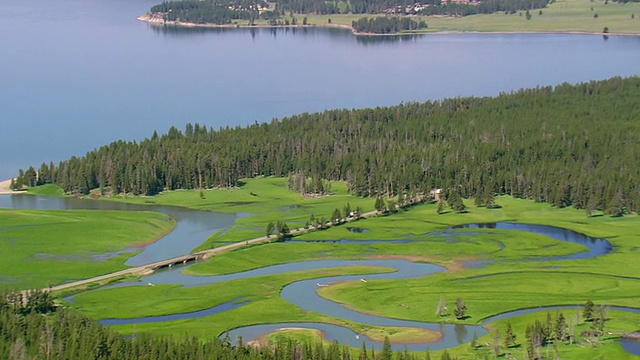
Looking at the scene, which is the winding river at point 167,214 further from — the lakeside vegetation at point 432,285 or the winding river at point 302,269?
the lakeside vegetation at point 432,285

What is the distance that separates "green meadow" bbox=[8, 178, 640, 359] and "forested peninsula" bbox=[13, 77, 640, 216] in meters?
3.04

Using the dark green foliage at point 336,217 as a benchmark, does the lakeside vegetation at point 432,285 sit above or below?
below

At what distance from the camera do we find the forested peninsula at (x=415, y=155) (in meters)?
102

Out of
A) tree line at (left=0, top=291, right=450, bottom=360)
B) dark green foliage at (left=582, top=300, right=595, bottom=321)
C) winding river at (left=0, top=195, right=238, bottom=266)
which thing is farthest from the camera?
winding river at (left=0, top=195, right=238, bottom=266)

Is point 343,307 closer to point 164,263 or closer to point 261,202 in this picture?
point 164,263

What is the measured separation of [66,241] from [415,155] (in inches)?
1357

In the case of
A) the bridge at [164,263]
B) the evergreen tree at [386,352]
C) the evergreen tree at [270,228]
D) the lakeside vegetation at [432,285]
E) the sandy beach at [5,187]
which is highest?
the sandy beach at [5,187]

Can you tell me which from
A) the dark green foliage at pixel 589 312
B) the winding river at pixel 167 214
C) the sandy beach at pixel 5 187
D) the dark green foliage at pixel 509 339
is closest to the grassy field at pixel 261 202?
the winding river at pixel 167 214

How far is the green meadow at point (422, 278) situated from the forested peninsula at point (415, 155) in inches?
120

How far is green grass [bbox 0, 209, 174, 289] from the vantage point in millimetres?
78188

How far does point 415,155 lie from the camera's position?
10881cm

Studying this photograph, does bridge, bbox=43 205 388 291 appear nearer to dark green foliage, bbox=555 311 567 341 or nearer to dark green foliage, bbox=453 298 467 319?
dark green foliage, bbox=453 298 467 319

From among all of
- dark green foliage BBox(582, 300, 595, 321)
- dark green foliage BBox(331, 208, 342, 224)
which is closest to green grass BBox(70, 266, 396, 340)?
dark green foliage BBox(582, 300, 595, 321)

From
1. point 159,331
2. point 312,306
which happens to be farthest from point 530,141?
point 159,331
